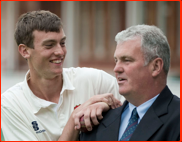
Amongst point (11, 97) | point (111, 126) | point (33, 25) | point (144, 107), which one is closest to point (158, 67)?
point (144, 107)

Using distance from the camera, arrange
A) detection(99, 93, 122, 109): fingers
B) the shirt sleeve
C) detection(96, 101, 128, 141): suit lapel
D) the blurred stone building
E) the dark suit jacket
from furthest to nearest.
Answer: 1. the blurred stone building
2. the shirt sleeve
3. detection(99, 93, 122, 109): fingers
4. detection(96, 101, 128, 141): suit lapel
5. the dark suit jacket

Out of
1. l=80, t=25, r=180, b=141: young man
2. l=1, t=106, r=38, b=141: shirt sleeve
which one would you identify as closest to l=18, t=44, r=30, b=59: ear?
l=1, t=106, r=38, b=141: shirt sleeve

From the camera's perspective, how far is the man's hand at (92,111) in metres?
2.71

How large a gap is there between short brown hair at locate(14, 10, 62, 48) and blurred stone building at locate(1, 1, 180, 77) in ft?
24.3

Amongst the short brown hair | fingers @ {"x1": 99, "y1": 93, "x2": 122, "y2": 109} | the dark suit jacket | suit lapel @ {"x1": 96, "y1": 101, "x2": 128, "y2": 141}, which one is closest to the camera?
the dark suit jacket

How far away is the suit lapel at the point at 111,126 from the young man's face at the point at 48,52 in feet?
2.67

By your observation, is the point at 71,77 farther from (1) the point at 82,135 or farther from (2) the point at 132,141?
(2) the point at 132,141

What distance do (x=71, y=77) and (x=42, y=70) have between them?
0.37 metres

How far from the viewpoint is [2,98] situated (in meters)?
3.33

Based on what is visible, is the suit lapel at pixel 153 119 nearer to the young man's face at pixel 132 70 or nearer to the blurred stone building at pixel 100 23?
the young man's face at pixel 132 70

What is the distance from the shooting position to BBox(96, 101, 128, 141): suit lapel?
2.63m

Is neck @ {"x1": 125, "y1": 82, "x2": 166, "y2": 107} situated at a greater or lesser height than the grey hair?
lesser

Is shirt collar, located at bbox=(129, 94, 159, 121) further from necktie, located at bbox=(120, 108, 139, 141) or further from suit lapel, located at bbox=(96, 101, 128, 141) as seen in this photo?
suit lapel, located at bbox=(96, 101, 128, 141)

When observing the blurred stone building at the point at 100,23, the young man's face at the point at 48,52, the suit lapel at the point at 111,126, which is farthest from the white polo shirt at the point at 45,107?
the blurred stone building at the point at 100,23
